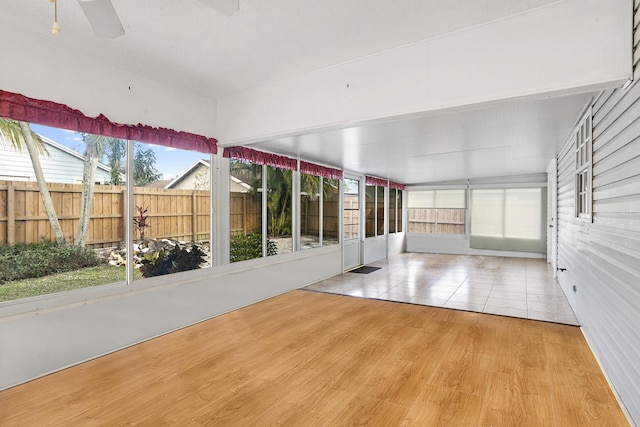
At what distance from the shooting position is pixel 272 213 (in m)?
5.21

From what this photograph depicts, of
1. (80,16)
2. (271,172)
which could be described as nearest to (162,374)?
(80,16)

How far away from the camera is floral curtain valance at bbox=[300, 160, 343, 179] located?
19.1 feet

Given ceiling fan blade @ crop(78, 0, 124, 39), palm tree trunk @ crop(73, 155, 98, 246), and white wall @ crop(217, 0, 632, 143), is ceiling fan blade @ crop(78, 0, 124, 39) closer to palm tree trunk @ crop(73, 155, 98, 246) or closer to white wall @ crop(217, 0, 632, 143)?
palm tree trunk @ crop(73, 155, 98, 246)

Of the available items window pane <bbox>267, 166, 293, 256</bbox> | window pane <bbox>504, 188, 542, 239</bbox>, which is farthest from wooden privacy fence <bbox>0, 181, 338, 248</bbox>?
window pane <bbox>504, 188, 542, 239</bbox>

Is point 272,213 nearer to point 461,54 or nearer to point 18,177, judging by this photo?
point 18,177

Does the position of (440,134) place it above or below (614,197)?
above

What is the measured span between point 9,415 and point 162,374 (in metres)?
0.88

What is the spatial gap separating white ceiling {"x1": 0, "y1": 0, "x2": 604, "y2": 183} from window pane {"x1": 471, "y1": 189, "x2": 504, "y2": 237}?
17.4 ft

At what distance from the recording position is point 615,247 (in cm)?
230

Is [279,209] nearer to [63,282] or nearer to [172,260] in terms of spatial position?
[172,260]

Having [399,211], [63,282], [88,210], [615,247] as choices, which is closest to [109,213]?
[88,210]

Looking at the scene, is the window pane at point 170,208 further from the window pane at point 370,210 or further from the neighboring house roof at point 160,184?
the window pane at point 370,210

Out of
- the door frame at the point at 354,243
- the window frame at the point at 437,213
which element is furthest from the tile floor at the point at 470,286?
the window frame at the point at 437,213

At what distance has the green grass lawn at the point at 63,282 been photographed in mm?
2518
